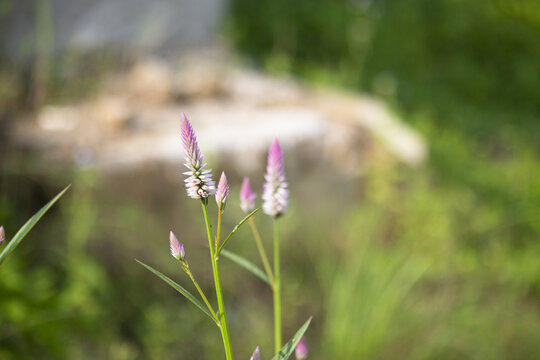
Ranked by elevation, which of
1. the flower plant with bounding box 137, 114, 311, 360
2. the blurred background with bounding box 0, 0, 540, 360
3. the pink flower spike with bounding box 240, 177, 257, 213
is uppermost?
the blurred background with bounding box 0, 0, 540, 360

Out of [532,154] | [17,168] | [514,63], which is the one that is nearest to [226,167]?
[17,168]

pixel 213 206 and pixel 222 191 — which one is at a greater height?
pixel 213 206

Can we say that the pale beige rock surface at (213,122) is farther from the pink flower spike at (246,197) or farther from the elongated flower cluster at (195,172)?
the elongated flower cluster at (195,172)

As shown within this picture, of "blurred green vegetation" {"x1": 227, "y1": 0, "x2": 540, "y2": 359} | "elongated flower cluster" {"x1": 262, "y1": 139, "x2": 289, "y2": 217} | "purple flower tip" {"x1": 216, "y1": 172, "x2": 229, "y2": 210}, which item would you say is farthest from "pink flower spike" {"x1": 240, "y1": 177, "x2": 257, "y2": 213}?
"blurred green vegetation" {"x1": 227, "y1": 0, "x2": 540, "y2": 359}

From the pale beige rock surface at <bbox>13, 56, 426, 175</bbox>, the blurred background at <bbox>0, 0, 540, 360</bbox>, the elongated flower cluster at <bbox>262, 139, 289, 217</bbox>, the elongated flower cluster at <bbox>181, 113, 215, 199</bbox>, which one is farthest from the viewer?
the pale beige rock surface at <bbox>13, 56, 426, 175</bbox>

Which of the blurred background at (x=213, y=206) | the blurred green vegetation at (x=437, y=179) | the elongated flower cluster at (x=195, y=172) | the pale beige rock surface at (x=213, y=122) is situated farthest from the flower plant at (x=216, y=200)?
the pale beige rock surface at (x=213, y=122)

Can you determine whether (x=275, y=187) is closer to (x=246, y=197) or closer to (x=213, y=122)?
(x=246, y=197)

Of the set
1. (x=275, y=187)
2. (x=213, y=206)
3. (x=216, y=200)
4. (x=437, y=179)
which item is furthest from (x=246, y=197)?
(x=437, y=179)

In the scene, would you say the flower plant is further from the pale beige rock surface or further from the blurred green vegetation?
the pale beige rock surface
